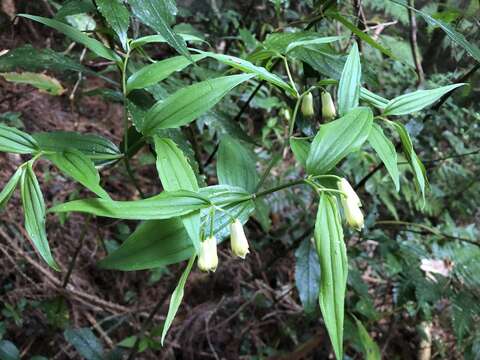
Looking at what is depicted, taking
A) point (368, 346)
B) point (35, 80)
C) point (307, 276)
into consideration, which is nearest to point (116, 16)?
point (35, 80)

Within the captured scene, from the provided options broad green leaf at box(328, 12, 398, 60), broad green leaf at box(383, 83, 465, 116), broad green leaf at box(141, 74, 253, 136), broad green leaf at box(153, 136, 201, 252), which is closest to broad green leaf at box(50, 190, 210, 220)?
broad green leaf at box(153, 136, 201, 252)

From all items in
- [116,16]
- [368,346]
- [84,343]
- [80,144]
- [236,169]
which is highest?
[116,16]

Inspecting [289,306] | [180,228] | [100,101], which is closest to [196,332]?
[289,306]

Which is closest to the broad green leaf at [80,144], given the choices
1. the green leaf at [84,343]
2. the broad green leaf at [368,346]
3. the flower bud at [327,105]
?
the flower bud at [327,105]

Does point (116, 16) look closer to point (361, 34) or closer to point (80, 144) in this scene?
point (80, 144)

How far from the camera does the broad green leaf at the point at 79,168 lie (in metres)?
0.57

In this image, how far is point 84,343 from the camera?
1.08 meters

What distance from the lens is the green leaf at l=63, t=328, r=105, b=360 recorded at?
1.07 metres

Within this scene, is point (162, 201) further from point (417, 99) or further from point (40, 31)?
point (40, 31)

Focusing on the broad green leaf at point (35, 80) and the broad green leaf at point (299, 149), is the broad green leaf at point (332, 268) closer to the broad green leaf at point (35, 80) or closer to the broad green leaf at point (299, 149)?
the broad green leaf at point (299, 149)

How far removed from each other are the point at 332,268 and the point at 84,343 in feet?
2.50

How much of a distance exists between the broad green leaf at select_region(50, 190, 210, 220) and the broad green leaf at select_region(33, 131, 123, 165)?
158mm

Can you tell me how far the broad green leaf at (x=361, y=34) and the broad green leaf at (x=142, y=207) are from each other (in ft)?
1.57

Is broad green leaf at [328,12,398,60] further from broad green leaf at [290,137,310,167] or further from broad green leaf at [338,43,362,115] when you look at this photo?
broad green leaf at [290,137,310,167]
